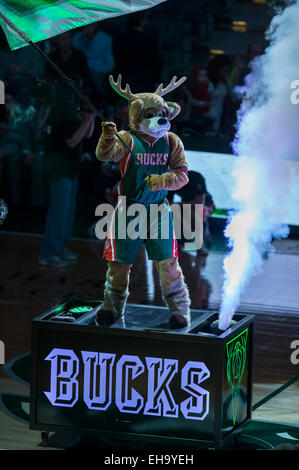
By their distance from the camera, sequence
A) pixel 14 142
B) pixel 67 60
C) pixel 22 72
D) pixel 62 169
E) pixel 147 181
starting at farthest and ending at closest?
pixel 14 142
pixel 22 72
pixel 67 60
pixel 62 169
pixel 147 181

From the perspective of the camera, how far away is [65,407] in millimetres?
4500

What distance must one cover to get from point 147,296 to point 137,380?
346 cm

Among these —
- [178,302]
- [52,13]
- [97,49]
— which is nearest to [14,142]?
[97,49]

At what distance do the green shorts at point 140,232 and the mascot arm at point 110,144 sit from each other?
25 cm

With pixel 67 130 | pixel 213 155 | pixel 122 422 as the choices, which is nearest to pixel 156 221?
pixel 122 422

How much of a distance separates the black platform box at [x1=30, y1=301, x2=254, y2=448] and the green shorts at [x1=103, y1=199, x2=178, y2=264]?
1.17ft

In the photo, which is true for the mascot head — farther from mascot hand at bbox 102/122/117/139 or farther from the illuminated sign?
the illuminated sign

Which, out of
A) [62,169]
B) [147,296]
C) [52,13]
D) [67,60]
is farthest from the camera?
[67,60]

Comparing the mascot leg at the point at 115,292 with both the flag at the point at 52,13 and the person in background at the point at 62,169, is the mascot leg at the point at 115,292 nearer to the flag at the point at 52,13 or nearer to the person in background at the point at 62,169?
the flag at the point at 52,13

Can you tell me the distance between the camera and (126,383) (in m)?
4.41

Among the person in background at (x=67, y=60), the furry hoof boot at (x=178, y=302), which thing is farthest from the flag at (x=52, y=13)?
the person in background at (x=67, y=60)

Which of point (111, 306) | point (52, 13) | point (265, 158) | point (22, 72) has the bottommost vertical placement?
point (111, 306)

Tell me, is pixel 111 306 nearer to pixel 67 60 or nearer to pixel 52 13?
pixel 52 13

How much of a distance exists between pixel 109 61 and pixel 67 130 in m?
2.39
